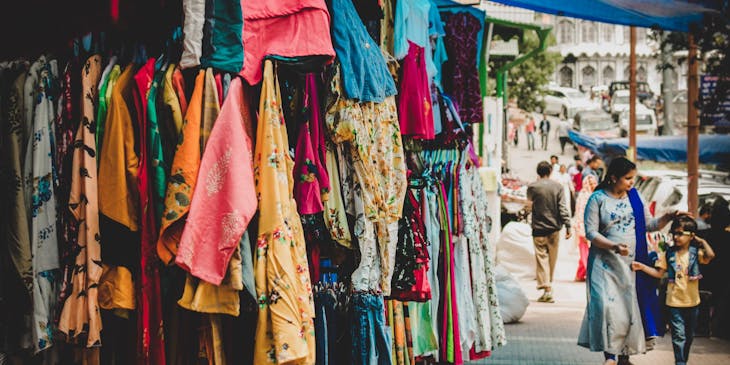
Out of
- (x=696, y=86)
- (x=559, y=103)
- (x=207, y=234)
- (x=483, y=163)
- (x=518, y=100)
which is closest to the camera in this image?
(x=207, y=234)

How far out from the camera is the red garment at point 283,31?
12.2ft

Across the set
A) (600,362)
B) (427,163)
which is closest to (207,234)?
(427,163)

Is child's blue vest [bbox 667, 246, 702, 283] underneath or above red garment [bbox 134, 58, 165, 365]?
underneath

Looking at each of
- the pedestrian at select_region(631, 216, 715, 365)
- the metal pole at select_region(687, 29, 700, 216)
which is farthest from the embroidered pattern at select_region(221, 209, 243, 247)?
the metal pole at select_region(687, 29, 700, 216)

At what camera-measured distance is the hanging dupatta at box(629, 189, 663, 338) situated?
772 centimetres

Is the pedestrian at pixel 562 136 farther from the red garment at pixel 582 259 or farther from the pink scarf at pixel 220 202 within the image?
the pink scarf at pixel 220 202

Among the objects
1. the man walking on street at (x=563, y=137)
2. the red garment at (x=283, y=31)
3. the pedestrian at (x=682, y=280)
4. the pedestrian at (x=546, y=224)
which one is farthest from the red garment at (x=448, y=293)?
the man walking on street at (x=563, y=137)

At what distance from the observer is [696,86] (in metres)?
10.3

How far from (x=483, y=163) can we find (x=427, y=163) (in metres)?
7.05

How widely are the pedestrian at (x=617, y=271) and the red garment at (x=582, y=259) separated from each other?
5.82 metres

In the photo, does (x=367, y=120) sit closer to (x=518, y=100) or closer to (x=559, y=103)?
(x=518, y=100)

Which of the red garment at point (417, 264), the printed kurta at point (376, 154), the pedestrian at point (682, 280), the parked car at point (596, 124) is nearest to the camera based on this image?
the printed kurta at point (376, 154)

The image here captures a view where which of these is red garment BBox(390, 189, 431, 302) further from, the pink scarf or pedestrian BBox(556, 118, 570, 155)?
pedestrian BBox(556, 118, 570, 155)

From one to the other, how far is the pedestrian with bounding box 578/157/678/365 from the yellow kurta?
4.69 metres
